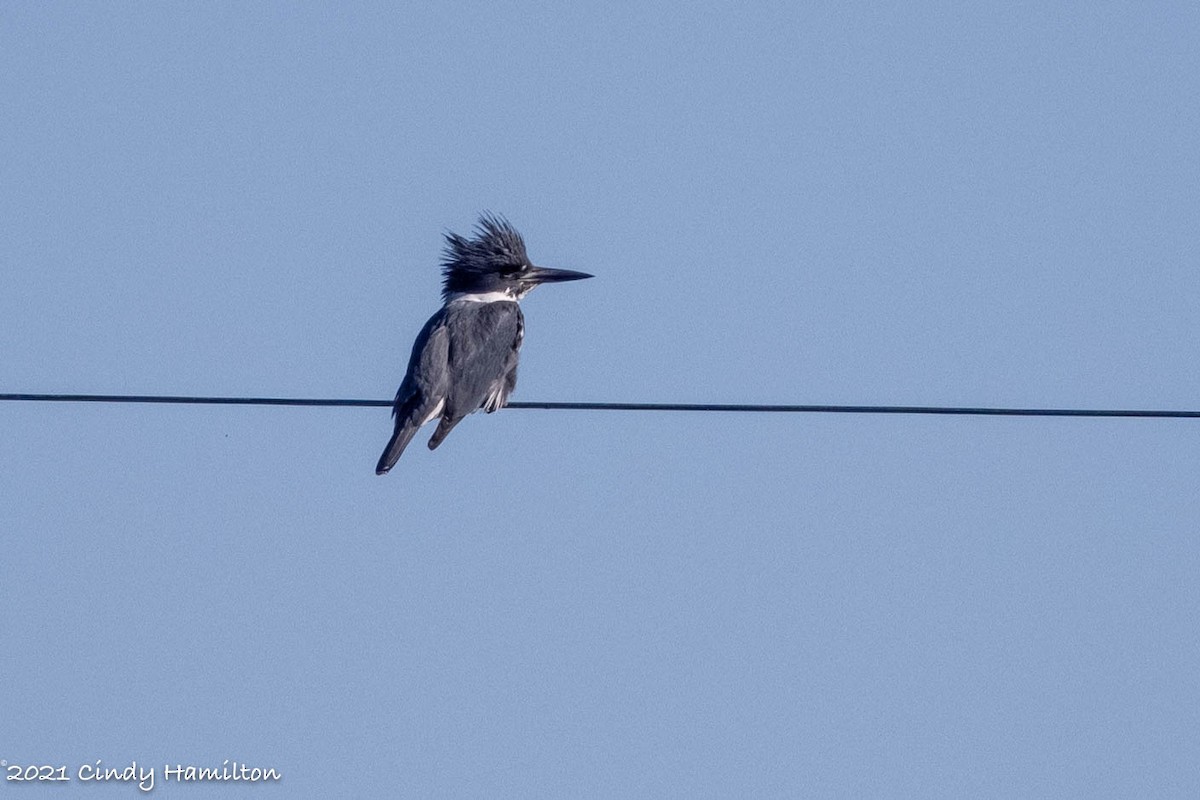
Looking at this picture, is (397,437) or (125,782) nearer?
(125,782)

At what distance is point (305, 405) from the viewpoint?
6336 mm

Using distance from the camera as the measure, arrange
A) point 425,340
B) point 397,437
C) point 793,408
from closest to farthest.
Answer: point 793,408 → point 397,437 → point 425,340

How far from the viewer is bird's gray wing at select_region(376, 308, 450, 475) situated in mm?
8328

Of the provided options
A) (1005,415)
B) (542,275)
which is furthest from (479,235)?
(1005,415)

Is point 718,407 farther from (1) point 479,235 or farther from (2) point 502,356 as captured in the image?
(1) point 479,235

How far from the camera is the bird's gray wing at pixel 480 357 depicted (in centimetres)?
852

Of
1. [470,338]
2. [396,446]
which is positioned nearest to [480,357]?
[470,338]

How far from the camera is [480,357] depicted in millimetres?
8758

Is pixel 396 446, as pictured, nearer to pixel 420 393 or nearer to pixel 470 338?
pixel 420 393

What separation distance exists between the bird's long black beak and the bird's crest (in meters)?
0.06

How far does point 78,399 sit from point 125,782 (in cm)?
160

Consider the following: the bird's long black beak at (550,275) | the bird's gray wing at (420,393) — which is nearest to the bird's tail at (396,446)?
the bird's gray wing at (420,393)

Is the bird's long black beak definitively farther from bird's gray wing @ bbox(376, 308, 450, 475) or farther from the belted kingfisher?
bird's gray wing @ bbox(376, 308, 450, 475)

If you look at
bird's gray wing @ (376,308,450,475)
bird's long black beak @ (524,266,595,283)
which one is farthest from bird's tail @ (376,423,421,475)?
bird's long black beak @ (524,266,595,283)
